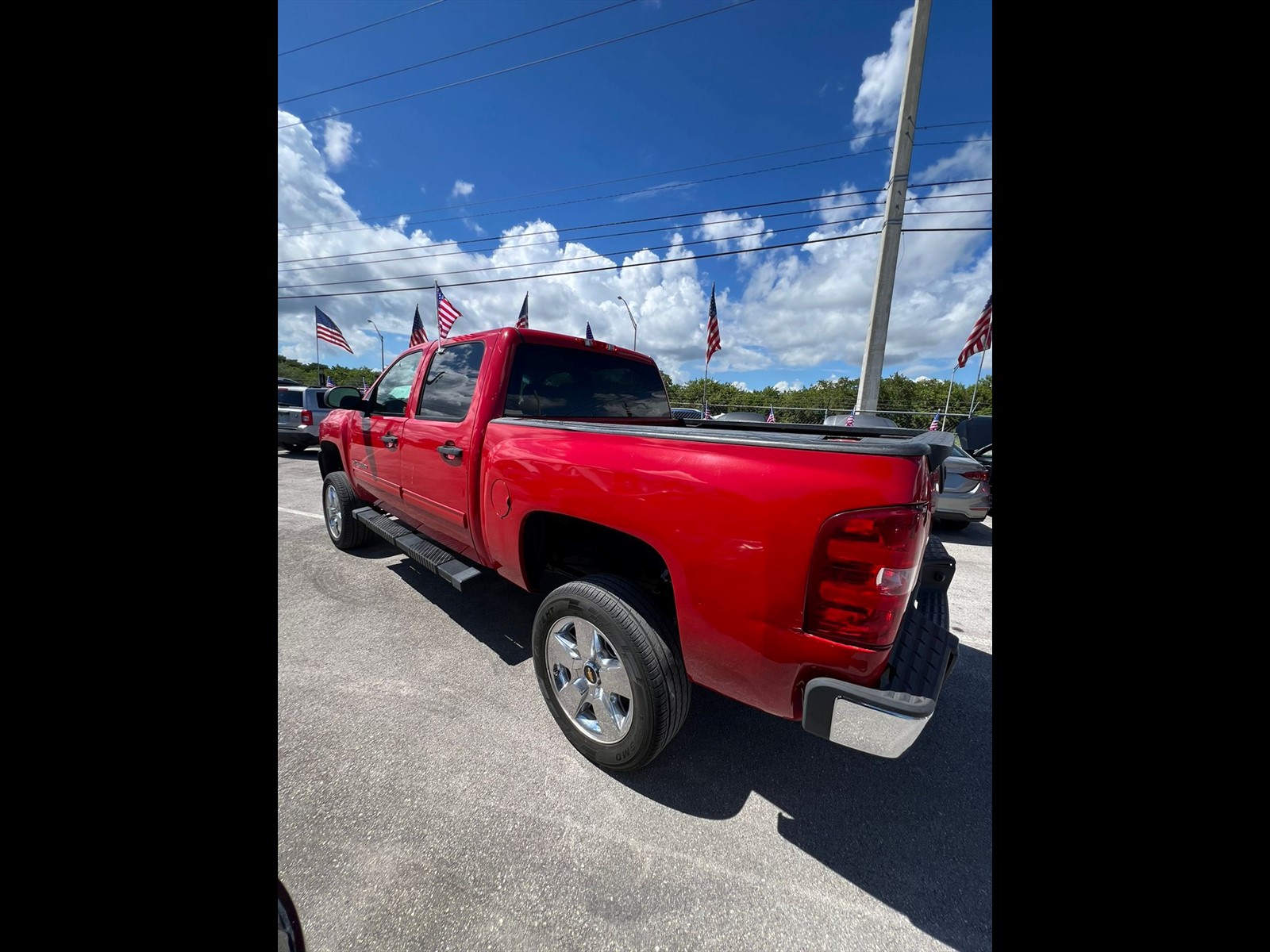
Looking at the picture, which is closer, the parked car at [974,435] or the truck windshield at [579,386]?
the truck windshield at [579,386]

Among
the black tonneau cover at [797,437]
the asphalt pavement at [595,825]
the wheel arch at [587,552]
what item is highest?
the black tonneau cover at [797,437]

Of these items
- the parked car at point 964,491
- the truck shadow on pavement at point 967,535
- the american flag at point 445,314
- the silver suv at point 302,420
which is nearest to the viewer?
the parked car at point 964,491

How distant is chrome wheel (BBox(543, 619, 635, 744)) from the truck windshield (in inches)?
55.8

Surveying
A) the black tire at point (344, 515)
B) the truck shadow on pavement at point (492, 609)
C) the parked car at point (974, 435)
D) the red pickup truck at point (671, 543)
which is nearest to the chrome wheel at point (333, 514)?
the black tire at point (344, 515)

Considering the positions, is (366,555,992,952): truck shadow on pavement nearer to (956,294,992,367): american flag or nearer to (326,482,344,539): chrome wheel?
(326,482,344,539): chrome wheel

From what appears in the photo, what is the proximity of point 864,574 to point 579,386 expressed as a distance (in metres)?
2.39

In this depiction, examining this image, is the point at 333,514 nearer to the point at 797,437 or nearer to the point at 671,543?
the point at 671,543

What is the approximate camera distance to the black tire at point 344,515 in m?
4.68

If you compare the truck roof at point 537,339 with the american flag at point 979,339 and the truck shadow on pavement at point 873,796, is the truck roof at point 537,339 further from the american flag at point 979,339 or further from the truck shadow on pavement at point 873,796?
the american flag at point 979,339

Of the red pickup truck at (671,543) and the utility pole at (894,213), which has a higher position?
the utility pole at (894,213)

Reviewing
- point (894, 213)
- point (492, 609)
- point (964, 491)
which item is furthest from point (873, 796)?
point (894, 213)

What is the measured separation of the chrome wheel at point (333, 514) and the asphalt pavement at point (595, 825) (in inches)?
81.4
